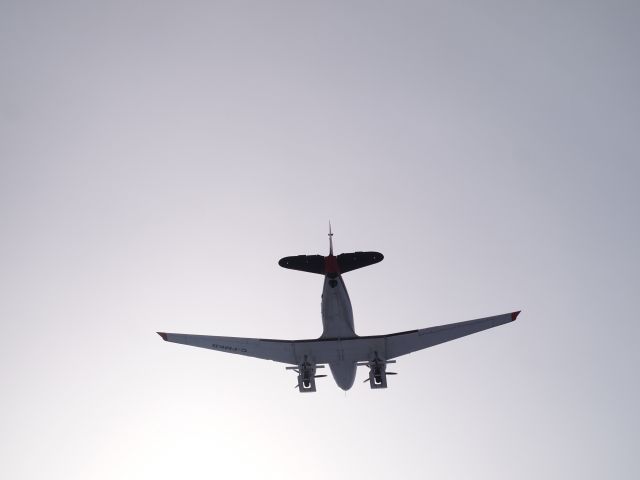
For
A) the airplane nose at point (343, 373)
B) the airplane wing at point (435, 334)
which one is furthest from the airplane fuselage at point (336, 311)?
the airplane wing at point (435, 334)

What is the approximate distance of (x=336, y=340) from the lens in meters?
40.3

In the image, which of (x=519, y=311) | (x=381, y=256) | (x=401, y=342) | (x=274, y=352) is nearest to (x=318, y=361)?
(x=274, y=352)

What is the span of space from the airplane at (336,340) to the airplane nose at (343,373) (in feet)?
2.64

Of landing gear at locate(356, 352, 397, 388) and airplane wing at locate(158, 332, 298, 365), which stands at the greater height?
airplane wing at locate(158, 332, 298, 365)

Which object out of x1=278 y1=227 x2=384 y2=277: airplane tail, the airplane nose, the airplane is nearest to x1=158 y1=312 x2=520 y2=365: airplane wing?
the airplane

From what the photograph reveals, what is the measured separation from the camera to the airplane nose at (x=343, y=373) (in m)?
43.2

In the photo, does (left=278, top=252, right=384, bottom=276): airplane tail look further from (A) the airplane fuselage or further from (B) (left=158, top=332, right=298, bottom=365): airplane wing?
(B) (left=158, top=332, right=298, bottom=365): airplane wing

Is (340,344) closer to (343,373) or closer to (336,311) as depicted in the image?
(336,311)

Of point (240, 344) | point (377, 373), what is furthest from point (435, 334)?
point (240, 344)

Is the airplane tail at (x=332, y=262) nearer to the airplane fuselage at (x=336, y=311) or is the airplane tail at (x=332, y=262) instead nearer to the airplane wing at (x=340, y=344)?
the airplane fuselage at (x=336, y=311)

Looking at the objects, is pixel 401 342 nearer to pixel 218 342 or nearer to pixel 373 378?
pixel 373 378

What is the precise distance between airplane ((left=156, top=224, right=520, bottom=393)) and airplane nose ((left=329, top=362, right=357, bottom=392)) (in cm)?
81

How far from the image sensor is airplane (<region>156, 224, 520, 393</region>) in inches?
1588

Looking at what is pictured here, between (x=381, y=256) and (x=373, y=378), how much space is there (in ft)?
29.3
